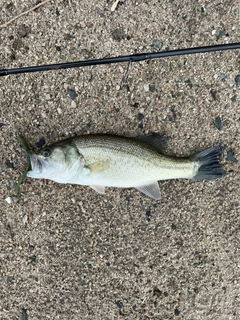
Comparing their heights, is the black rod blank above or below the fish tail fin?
above

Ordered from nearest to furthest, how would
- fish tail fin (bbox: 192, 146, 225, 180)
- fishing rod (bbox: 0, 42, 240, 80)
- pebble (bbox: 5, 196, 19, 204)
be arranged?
fishing rod (bbox: 0, 42, 240, 80)
fish tail fin (bbox: 192, 146, 225, 180)
pebble (bbox: 5, 196, 19, 204)

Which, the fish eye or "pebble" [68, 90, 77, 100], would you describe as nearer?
the fish eye

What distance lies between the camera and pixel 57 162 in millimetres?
2248

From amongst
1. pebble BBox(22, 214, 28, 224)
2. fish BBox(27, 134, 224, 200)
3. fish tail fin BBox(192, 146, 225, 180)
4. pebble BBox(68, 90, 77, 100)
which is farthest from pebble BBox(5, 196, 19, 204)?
fish tail fin BBox(192, 146, 225, 180)

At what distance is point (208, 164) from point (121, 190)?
71 centimetres

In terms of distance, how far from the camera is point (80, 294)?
2594mm

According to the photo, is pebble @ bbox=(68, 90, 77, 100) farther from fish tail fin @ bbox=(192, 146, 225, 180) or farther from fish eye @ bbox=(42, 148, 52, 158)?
fish tail fin @ bbox=(192, 146, 225, 180)

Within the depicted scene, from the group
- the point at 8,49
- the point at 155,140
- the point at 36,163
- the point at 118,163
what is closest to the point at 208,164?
the point at 155,140

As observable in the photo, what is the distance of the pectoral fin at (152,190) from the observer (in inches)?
95.5

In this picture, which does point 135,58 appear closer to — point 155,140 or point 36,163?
point 155,140

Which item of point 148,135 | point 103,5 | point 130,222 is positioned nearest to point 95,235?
point 130,222

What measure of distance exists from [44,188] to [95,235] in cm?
56

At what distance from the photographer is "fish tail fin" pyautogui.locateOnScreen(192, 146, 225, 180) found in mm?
2385

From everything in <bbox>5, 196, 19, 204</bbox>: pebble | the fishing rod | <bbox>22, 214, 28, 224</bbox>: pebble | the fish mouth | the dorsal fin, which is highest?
the fishing rod
